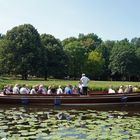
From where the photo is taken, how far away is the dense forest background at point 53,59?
73.5 metres

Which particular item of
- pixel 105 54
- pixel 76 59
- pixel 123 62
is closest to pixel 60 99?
pixel 76 59

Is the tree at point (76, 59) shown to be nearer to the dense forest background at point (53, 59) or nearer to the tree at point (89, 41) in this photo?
the dense forest background at point (53, 59)

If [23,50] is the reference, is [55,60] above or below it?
below

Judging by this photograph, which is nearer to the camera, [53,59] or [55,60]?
[55,60]

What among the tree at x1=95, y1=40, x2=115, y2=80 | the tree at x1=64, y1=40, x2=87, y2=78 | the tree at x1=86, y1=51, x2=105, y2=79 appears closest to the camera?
the tree at x1=64, y1=40, x2=87, y2=78

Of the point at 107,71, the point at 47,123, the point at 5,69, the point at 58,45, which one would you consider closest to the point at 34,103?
the point at 47,123

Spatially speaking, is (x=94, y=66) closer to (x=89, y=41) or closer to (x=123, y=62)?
(x=123, y=62)

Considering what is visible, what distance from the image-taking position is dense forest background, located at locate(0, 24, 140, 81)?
7350 cm

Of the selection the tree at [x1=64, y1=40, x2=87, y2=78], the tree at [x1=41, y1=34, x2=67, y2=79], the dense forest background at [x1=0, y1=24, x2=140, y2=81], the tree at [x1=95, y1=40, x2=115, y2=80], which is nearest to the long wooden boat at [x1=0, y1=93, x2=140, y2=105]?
the dense forest background at [x1=0, y1=24, x2=140, y2=81]

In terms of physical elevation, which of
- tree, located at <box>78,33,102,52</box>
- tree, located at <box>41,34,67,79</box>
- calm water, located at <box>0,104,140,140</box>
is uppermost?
tree, located at <box>78,33,102,52</box>

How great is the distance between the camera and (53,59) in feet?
268

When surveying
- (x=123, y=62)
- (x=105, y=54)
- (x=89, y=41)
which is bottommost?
(x=123, y=62)

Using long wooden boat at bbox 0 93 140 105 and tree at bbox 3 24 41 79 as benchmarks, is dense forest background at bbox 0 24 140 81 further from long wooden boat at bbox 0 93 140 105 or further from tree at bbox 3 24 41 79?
long wooden boat at bbox 0 93 140 105

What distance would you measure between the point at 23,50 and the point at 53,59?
9482 millimetres
